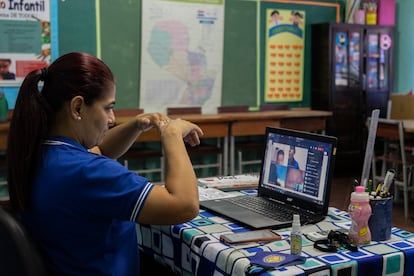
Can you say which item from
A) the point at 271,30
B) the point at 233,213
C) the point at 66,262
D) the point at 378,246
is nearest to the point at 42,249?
the point at 66,262

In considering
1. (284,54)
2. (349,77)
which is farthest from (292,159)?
(349,77)

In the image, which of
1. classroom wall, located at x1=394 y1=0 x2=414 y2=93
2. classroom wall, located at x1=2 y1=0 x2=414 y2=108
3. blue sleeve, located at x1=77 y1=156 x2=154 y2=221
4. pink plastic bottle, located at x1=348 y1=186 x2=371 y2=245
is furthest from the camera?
classroom wall, located at x1=394 y1=0 x2=414 y2=93

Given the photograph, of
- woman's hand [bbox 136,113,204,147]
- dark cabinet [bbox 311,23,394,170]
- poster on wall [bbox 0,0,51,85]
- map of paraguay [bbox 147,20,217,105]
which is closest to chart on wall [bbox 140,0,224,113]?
map of paraguay [bbox 147,20,217,105]

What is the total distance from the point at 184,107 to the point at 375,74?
2.49m

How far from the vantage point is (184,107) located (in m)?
5.43

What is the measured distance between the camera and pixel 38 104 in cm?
130

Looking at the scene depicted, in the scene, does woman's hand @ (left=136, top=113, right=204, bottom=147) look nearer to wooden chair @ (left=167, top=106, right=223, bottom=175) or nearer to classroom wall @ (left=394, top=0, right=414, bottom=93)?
wooden chair @ (left=167, top=106, right=223, bottom=175)

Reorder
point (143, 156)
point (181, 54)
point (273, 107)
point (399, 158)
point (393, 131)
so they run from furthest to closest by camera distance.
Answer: point (273, 107) → point (181, 54) → point (143, 156) → point (399, 158) → point (393, 131)

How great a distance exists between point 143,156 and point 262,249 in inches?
134

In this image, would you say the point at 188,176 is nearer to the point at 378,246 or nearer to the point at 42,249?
the point at 42,249

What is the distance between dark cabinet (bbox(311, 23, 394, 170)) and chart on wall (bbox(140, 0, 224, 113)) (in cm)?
126

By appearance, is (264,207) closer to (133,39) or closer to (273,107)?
(133,39)

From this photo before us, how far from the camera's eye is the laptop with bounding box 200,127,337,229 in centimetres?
168

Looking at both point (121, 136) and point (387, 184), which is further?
point (121, 136)
